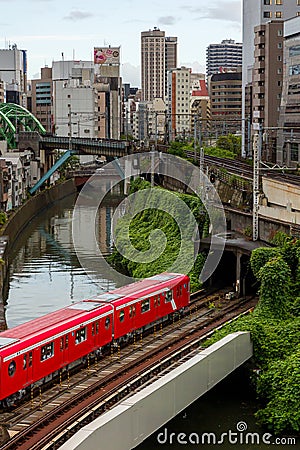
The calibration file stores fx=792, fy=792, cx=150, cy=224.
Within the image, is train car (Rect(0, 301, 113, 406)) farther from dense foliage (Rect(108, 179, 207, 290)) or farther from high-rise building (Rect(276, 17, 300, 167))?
high-rise building (Rect(276, 17, 300, 167))

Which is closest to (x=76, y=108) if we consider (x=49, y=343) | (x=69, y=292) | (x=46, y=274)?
(x=46, y=274)

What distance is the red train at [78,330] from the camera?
43.9ft

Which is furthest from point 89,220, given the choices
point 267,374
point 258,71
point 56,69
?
point 56,69

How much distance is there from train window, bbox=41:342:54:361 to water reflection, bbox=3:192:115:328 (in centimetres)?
663

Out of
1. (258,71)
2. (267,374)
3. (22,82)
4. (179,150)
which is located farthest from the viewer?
(22,82)

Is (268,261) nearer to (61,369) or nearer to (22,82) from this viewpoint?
(61,369)

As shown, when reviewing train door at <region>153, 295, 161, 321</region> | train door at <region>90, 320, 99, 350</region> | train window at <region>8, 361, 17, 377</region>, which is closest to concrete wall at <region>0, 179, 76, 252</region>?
train door at <region>153, 295, 161, 321</region>

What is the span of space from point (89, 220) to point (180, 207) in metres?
18.1

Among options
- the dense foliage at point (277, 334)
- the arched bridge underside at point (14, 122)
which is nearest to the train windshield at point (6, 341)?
the dense foliage at point (277, 334)

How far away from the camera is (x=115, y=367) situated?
15703mm

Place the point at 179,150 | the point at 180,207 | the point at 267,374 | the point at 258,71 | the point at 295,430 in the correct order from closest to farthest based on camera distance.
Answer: the point at 295,430
the point at 267,374
the point at 180,207
the point at 179,150
the point at 258,71

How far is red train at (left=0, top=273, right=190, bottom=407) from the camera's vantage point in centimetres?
1339

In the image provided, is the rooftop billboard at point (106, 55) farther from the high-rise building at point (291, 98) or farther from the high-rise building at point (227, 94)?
the high-rise building at point (291, 98)

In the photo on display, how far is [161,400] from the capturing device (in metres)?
12.4
